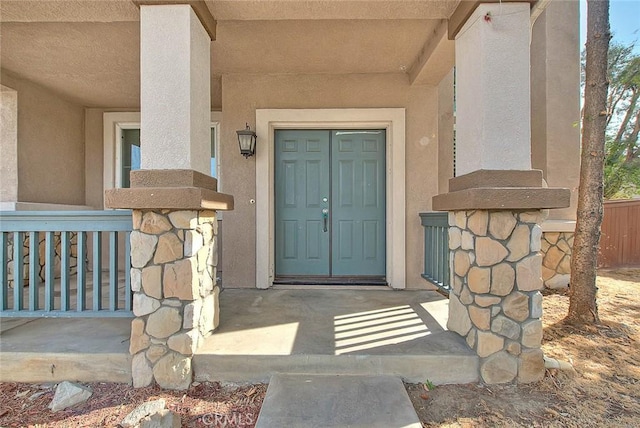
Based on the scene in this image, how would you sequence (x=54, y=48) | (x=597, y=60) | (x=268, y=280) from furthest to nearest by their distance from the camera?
(x=268, y=280)
(x=54, y=48)
(x=597, y=60)

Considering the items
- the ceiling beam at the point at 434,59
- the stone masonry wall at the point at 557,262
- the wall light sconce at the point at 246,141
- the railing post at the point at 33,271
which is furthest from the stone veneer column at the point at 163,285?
the stone masonry wall at the point at 557,262

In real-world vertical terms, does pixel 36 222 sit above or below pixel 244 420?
above

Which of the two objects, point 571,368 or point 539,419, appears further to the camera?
point 571,368

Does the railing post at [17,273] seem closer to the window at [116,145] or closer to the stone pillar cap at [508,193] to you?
the window at [116,145]

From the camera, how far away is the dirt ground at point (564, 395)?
1.77 meters

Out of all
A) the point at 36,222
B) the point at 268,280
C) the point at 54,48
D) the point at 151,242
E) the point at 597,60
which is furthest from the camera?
the point at 268,280

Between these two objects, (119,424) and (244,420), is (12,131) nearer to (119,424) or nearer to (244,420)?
(119,424)

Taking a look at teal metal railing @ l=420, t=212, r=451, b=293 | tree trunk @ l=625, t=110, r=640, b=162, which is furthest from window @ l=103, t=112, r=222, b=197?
tree trunk @ l=625, t=110, r=640, b=162

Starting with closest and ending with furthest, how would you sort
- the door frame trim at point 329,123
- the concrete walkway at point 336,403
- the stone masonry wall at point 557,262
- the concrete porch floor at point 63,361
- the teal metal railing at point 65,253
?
the concrete walkway at point 336,403
the concrete porch floor at point 63,361
the teal metal railing at point 65,253
the door frame trim at point 329,123
the stone masonry wall at point 557,262

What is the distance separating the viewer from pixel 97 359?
2115 mm

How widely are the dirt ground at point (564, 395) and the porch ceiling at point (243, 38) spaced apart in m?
2.65

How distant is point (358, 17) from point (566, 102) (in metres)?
3.73

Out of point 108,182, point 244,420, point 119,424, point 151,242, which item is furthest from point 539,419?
point 108,182

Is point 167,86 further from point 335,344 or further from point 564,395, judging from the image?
point 564,395
